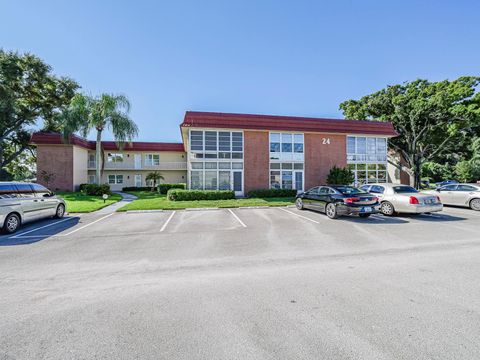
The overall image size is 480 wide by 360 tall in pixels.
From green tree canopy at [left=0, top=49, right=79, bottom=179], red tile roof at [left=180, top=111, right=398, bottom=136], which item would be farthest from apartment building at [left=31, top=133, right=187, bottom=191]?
red tile roof at [left=180, top=111, right=398, bottom=136]

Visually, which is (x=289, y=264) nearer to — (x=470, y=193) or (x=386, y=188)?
(x=386, y=188)

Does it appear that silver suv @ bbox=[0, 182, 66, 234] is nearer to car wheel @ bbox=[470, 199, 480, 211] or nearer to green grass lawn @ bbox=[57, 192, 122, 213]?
green grass lawn @ bbox=[57, 192, 122, 213]

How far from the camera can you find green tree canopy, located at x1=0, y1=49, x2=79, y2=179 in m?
22.1

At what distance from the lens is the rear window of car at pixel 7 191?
25.2 ft

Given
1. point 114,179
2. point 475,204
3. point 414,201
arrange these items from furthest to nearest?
point 114,179, point 475,204, point 414,201

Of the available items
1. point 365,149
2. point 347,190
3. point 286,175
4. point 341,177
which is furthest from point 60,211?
point 365,149

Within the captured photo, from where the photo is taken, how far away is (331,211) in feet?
31.3

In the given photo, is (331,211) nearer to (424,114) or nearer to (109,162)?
(424,114)

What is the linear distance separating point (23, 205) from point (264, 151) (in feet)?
52.7

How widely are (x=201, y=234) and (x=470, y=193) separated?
1442 centimetres

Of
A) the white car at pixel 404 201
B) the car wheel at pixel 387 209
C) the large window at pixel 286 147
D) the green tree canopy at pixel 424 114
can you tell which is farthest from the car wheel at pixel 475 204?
the green tree canopy at pixel 424 114

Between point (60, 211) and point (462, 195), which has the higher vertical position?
point (462, 195)

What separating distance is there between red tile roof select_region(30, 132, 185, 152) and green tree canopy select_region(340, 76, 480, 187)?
86.2 ft

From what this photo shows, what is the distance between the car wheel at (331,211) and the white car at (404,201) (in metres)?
2.86
